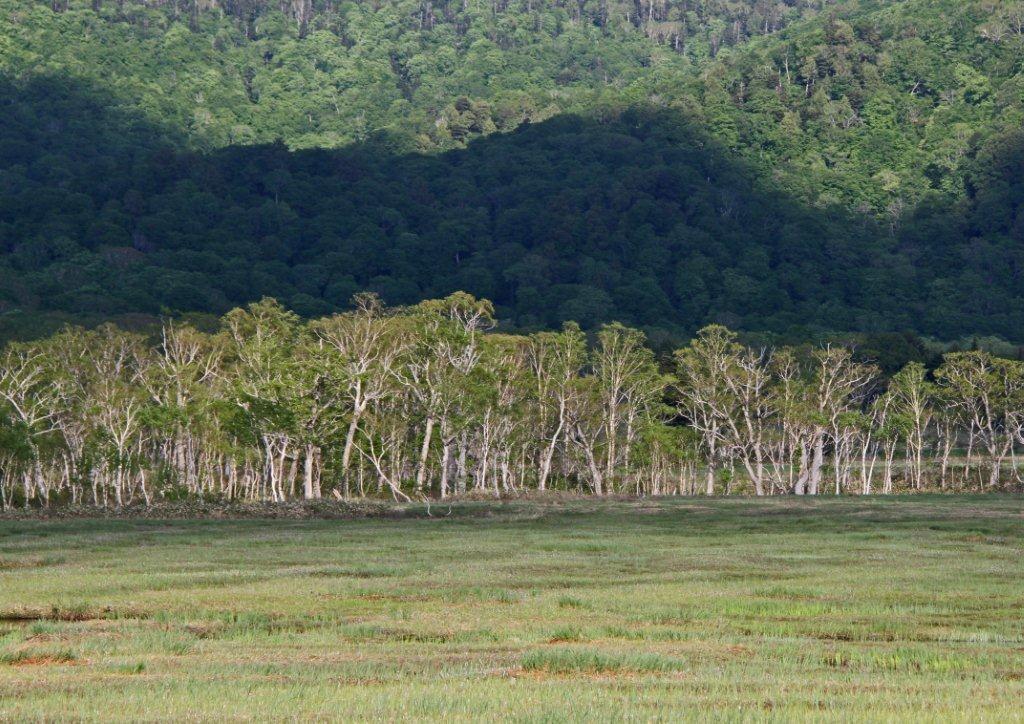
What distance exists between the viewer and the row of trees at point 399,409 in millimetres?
85812

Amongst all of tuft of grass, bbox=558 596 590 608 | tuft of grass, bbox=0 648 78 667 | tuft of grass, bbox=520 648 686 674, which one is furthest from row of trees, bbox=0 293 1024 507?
tuft of grass, bbox=520 648 686 674

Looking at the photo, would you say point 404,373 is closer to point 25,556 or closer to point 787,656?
point 25,556

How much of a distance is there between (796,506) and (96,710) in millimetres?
65621

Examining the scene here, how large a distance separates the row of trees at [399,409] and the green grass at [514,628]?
103 ft

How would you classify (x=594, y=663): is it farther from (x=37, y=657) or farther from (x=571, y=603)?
(x=37, y=657)

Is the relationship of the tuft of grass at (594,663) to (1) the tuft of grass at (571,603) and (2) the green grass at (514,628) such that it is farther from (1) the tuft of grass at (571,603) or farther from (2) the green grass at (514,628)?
(1) the tuft of grass at (571,603)

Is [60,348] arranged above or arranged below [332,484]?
above

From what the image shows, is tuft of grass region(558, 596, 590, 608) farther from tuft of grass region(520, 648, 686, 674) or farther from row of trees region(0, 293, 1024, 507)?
row of trees region(0, 293, 1024, 507)

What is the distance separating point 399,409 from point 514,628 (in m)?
71.4

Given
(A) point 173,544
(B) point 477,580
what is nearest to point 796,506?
(A) point 173,544

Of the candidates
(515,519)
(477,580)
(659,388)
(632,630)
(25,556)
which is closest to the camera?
(632,630)

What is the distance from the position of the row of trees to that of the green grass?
31506 mm

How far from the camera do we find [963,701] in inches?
682

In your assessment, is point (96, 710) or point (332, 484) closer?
point (96, 710)
